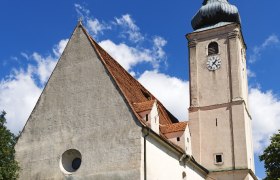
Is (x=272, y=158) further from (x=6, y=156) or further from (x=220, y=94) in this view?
(x=6, y=156)

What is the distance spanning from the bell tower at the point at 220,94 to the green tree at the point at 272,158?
2125 millimetres

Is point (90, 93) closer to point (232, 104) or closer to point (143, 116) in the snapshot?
point (143, 116)

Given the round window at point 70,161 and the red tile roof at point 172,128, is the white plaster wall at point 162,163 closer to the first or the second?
the red tile roof at point 172,128

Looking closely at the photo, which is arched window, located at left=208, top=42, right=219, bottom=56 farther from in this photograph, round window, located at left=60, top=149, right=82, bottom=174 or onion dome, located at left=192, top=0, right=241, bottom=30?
round window, located at left=60, top=149, right=82, bottom=174

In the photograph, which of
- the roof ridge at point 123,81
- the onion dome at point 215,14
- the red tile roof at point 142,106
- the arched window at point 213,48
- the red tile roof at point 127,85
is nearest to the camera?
the red tile roof at point 142,106

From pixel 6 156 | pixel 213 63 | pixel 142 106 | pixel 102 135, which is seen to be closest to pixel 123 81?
pixel 142 106

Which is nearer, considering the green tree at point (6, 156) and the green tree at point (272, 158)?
the green tree at point (6, 156)

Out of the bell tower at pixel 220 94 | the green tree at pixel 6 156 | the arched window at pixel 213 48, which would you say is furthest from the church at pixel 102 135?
the arched window at pixel 213 48

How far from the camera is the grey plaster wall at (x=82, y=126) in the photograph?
21.3m

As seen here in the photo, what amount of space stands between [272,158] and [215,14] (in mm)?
12637

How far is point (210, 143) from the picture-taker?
32656 millimetres

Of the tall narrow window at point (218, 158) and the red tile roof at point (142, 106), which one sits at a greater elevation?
the red tile roof at point (142, 106)

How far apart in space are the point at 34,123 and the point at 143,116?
5.92m

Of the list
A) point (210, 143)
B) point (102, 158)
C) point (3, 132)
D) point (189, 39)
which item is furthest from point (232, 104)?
point (3, 132)
